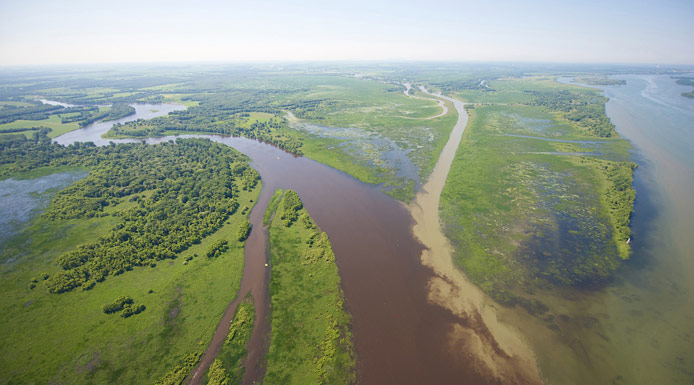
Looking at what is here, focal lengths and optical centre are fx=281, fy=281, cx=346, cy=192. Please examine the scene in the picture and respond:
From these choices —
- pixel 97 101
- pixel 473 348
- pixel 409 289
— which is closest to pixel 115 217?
pixel 409 289

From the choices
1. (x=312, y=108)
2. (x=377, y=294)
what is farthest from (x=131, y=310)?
(x=312, y=108)

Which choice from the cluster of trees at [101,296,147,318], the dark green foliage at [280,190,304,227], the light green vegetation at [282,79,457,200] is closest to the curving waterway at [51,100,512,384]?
the dark green foliage at [280,190,304,227]

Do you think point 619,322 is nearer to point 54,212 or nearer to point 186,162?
point 54,212

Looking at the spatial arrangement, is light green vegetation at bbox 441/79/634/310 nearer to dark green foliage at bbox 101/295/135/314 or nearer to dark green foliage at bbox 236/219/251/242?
dark green foliage at bbox 236/219/251/242

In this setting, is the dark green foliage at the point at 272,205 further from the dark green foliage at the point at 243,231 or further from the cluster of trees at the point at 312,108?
the cluster of trees at the point at 312,108

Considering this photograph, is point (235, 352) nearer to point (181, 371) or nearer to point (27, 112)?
point (181, 371)

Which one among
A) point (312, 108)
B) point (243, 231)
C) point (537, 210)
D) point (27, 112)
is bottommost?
point (243, 231)

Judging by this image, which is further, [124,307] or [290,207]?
[290,207]
